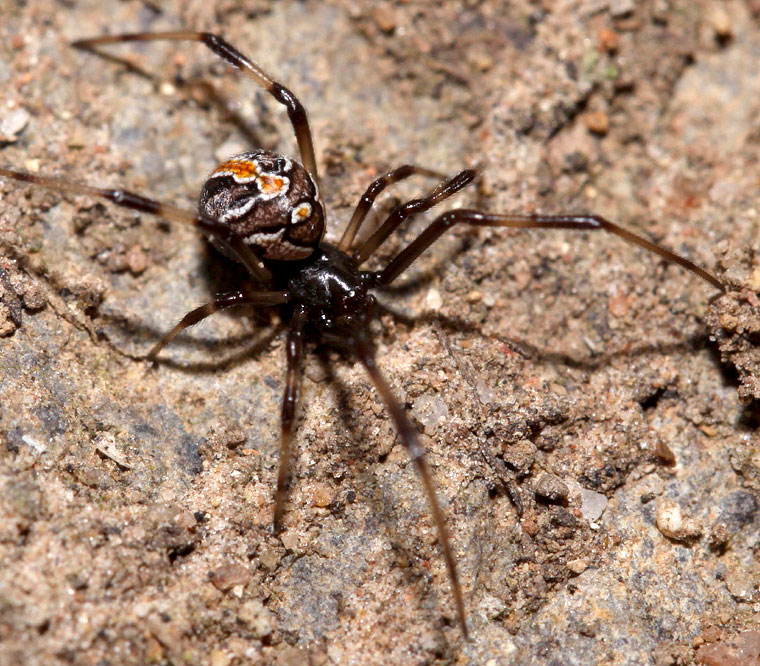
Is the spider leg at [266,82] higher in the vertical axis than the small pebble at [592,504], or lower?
higher

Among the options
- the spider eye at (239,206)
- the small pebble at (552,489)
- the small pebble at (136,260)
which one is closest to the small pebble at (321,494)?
the small pebble at (552,489)

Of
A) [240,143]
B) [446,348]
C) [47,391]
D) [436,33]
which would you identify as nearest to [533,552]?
[446,348]

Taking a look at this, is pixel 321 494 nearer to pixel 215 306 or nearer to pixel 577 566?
pixel 215 306

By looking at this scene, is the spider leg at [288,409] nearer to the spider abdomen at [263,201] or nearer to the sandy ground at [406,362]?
the sandy ground at [406,362]

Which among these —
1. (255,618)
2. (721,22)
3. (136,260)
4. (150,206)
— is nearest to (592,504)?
(255,618)

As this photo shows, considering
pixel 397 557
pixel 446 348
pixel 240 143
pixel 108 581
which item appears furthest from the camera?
pixel 240 143

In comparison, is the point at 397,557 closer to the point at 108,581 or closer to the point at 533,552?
the point at 533,552
